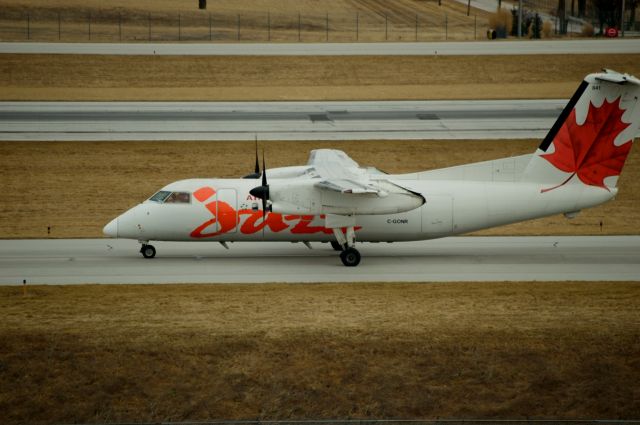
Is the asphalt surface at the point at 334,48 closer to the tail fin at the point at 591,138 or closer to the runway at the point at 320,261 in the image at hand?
the runway at the point at 320,261

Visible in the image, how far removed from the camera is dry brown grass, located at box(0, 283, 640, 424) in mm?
22016

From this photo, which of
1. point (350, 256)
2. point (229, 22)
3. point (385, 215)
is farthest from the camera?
point (229, 22)

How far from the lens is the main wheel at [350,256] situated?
112 ft

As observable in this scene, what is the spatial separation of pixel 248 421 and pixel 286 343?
13.2 ft

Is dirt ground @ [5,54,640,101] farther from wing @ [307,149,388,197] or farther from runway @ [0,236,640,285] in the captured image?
wing @ [307,149,388,197]

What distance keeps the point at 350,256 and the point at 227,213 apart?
4.41 meters

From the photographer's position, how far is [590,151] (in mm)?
34281

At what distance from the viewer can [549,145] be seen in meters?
34.6

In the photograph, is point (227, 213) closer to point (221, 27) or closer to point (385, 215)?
point (385, 215)

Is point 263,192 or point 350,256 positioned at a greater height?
point 263,192

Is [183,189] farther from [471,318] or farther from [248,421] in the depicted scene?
[248,421]

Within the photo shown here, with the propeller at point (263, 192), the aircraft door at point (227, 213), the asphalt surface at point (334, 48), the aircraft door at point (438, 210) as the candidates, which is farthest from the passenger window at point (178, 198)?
the asphalt surface at point (334, 48)

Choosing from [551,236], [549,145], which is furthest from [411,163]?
[549,145]

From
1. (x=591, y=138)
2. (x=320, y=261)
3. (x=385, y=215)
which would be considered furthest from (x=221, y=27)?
(x=591, y=138)
